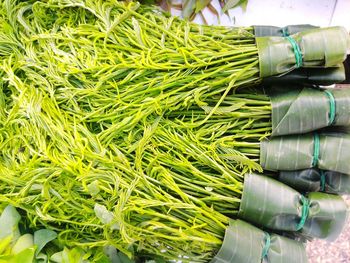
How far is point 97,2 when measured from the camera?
3.03 ft

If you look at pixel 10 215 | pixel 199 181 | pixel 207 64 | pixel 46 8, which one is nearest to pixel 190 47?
pixel 207 64

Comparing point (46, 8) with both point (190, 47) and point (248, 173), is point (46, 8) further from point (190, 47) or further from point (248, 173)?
point (248, 173)

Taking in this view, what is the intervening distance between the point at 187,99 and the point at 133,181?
0.20 metres

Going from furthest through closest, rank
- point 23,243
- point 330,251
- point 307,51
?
point 330,251 < point 23,243 < point 307,51

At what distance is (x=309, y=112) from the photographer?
812mm

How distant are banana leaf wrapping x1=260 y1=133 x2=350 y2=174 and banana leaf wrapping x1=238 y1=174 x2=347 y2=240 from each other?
4cm

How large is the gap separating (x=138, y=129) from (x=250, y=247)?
325mm

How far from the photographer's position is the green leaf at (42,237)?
0.91 m

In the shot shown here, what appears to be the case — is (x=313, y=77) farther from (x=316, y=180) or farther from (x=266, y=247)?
(x=266, y=247)

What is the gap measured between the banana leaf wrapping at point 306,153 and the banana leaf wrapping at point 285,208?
0.04 m

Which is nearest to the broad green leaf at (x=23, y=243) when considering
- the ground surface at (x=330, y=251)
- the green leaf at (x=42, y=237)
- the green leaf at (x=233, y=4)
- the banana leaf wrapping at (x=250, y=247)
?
the green leaf at (x=42, y=237)

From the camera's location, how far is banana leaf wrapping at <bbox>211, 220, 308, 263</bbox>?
2.64 feet

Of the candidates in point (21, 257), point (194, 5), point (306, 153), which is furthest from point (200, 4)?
point (21, 257)

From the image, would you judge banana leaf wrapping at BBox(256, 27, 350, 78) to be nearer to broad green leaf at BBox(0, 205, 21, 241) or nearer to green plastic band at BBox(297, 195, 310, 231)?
green plastic band at BBox(297, 195, 310, 231)
